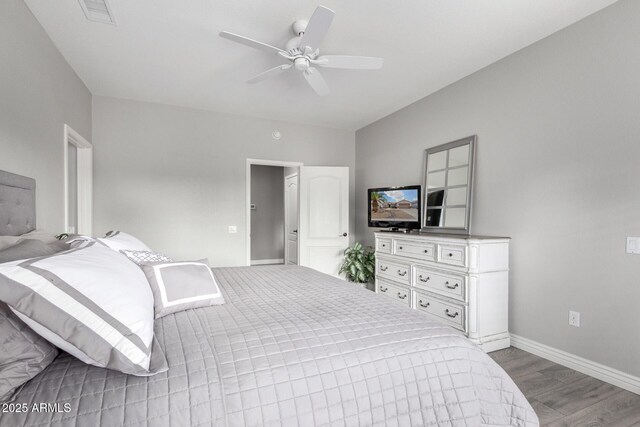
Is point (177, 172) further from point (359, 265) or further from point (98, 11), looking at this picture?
point (359, 265)

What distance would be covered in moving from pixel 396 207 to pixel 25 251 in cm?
A: 339

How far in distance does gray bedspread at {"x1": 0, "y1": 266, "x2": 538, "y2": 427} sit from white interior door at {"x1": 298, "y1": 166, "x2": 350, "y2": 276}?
128 inches

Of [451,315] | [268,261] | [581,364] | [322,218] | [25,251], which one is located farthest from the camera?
[268,261]

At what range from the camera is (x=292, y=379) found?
979 millimetres

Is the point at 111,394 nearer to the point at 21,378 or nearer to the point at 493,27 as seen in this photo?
the point at 21,378

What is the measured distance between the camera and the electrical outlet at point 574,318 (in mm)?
2344

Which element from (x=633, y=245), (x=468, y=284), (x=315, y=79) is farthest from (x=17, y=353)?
(x=633, y=245)

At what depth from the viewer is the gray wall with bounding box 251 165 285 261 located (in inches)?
274

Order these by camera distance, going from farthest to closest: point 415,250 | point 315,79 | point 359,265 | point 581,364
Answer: point 359,265
point 415,250
point 315,79
point 581,364

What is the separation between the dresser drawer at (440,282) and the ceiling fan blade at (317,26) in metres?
2.25

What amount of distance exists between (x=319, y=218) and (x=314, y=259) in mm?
634

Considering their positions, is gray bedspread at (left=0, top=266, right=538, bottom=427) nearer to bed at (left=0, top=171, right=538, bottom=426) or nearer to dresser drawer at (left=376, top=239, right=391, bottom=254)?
bed at (left=0, top=171, right=538, bottom=426)

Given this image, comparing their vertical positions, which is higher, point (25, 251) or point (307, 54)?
point (307, 54)

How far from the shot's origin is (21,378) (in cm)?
79
